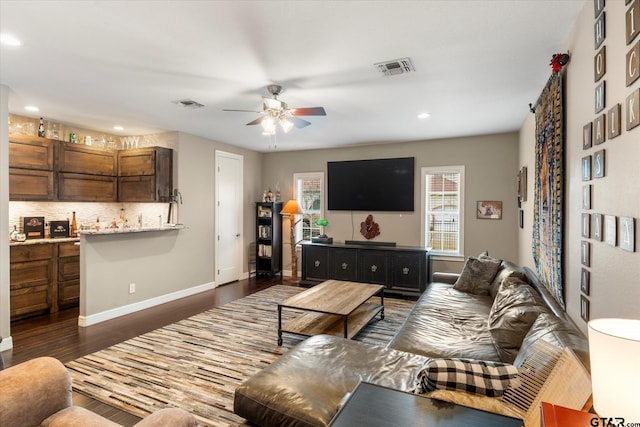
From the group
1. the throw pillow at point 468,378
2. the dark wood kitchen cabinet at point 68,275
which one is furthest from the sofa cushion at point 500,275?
the dark wood kitchen cabinet at point 68,275

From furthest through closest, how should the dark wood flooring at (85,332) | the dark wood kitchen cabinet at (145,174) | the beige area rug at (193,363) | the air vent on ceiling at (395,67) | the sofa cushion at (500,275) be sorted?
the dark wood kitchen cabinet at (145,174), the sofa cushion at (500,275), the dark wood flooring at (85,332), the air vent on ceiling at (395,67), the beige area rug at (193,363)

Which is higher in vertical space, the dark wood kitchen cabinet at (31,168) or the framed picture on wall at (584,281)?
the dark wood kitchen cabinet at (31,168)

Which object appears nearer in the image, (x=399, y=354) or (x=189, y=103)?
(x=399, y=354)

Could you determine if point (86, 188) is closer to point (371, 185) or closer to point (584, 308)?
point (371, 185)

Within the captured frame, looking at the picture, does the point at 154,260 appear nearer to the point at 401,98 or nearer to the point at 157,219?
the point at 157,219

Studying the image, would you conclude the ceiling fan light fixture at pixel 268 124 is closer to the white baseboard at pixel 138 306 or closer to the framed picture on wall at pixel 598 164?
the framed picture on wall at pixel 598 164

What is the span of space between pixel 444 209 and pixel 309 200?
2.64m

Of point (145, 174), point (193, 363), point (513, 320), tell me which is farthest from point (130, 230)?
point (513, 320)

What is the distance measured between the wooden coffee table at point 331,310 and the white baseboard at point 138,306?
234 centimetres

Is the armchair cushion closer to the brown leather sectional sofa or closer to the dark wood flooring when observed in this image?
the brown leather sectional sofa

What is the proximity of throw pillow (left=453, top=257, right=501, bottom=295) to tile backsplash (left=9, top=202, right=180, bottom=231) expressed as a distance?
4.33 metres

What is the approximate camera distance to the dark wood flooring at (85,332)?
3.10 m

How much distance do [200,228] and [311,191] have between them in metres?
2.32

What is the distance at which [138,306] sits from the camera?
4.68 meters
